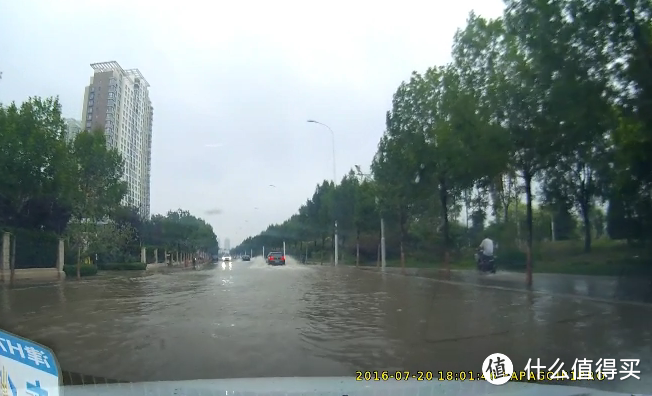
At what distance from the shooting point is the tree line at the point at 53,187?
80.8 ft

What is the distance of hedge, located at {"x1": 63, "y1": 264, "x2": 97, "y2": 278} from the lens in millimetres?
33278

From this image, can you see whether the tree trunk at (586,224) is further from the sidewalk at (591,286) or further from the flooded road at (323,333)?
the flooded road at (323,333)

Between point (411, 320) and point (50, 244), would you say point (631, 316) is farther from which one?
point (50, 244)

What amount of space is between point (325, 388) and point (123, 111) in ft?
55.1

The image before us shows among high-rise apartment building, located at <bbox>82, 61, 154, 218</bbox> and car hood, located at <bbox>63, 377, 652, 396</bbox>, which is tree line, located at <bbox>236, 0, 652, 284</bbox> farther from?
high-rise apartment building, located at <bbox>82, 61, 154, 218</bbox>

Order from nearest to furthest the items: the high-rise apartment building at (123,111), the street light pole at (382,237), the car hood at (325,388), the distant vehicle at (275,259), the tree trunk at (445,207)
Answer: the car hood at (325,388), the high-rise apartment building at (123,111), the tree trunk at (445,207), the street light pole at (382,237), the distant vehicle at (275,259)

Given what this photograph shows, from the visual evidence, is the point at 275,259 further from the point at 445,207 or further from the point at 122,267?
the point at 445,207

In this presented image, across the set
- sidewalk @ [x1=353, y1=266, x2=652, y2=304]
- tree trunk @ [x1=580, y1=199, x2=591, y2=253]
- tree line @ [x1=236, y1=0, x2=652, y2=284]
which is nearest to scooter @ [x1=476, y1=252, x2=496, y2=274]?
tree line @ [x1=236, y1=0, x2=652, y2=284]

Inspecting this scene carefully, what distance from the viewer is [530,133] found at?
60.2ft

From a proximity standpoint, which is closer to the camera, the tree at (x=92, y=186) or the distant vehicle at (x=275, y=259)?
the tree at (x=92, y=186)

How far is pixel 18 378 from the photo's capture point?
5.30 m

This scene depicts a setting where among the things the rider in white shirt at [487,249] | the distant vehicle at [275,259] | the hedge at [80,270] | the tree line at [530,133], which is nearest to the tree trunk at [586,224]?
the tree line at [530,133]

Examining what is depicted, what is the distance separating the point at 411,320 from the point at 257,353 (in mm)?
4363
